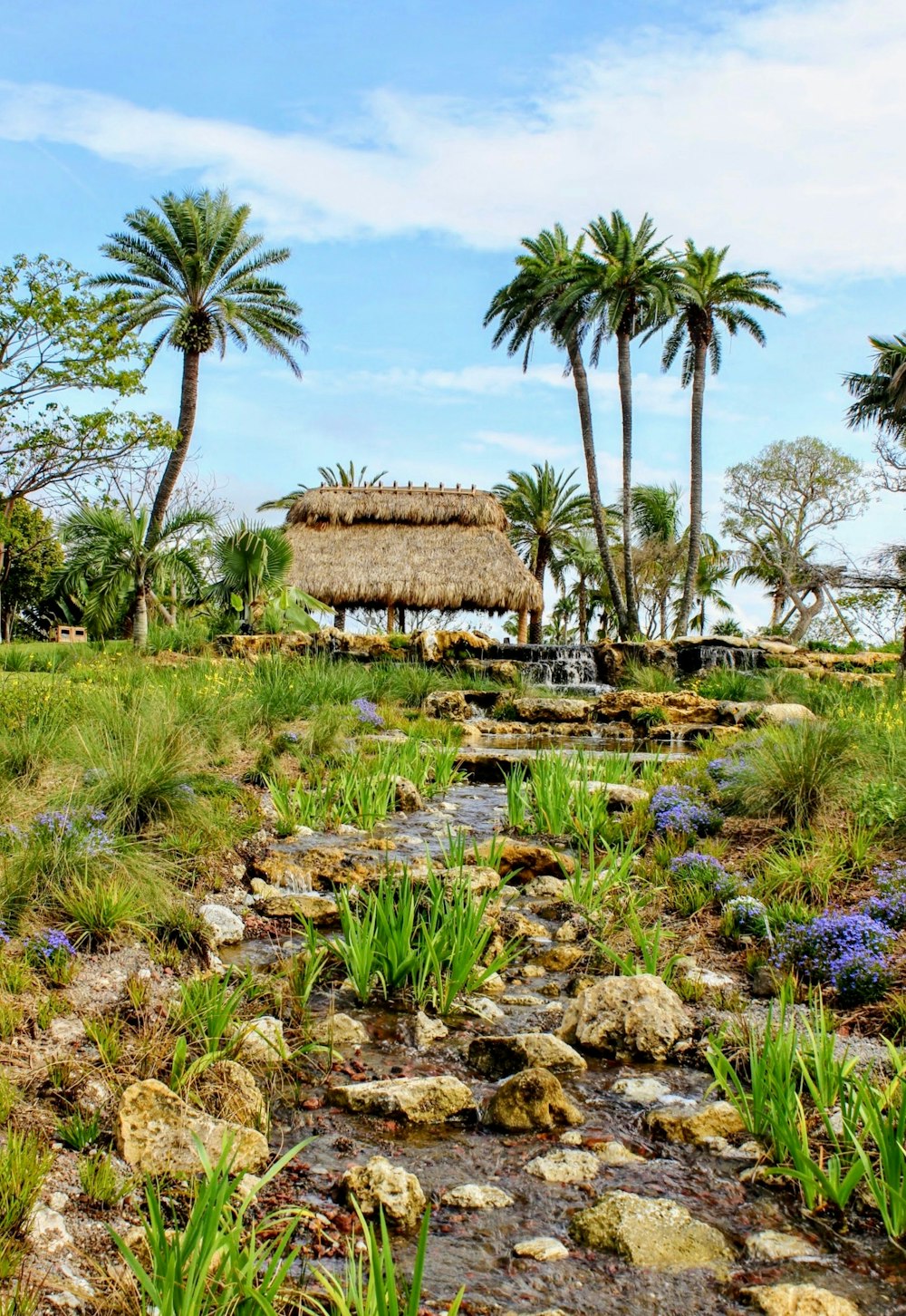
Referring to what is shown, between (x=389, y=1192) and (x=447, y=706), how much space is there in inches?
421

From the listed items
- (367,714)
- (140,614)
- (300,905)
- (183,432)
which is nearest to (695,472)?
(183,432)

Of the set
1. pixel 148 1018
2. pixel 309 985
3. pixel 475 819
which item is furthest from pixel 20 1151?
pixel 475 819

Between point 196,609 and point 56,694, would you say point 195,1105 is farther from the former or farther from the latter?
point 196,609

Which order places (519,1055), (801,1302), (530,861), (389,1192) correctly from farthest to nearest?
(530,861)
(519,1055)
(389,1192)
(801,1302)

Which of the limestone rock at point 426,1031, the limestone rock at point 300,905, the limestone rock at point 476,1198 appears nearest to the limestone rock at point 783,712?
the limestone rock at point 300,905

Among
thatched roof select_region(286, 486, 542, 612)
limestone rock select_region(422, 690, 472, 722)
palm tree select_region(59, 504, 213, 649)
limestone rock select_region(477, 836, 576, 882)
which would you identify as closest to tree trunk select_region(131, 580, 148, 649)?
palm tree select_region(59, 504, 213, 649)

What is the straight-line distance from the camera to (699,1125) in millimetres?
2781

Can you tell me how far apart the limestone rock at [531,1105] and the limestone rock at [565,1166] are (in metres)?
0.14

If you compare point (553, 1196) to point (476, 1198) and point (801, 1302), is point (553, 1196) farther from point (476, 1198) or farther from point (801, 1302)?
point (801, 1302)

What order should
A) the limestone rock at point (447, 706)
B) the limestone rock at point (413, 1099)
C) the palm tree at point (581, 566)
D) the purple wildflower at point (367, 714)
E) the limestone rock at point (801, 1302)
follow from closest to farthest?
the limestone rock at point (801, 1302) < the limestone rock at point (413, 1099) < the purple wildflower at point (367, 714) < the limestone rock at point (447, 706) < the palm tree at point (581, 566)

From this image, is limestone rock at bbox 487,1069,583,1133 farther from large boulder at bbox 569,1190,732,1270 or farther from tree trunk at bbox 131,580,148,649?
tree trunk at bbox 131,580,148,649

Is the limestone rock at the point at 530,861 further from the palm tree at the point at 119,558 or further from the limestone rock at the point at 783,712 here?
the palm tree at the point at 119,558

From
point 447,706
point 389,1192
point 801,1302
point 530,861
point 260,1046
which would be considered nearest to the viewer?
point 801,1302

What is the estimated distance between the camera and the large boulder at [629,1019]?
10.9 feet
